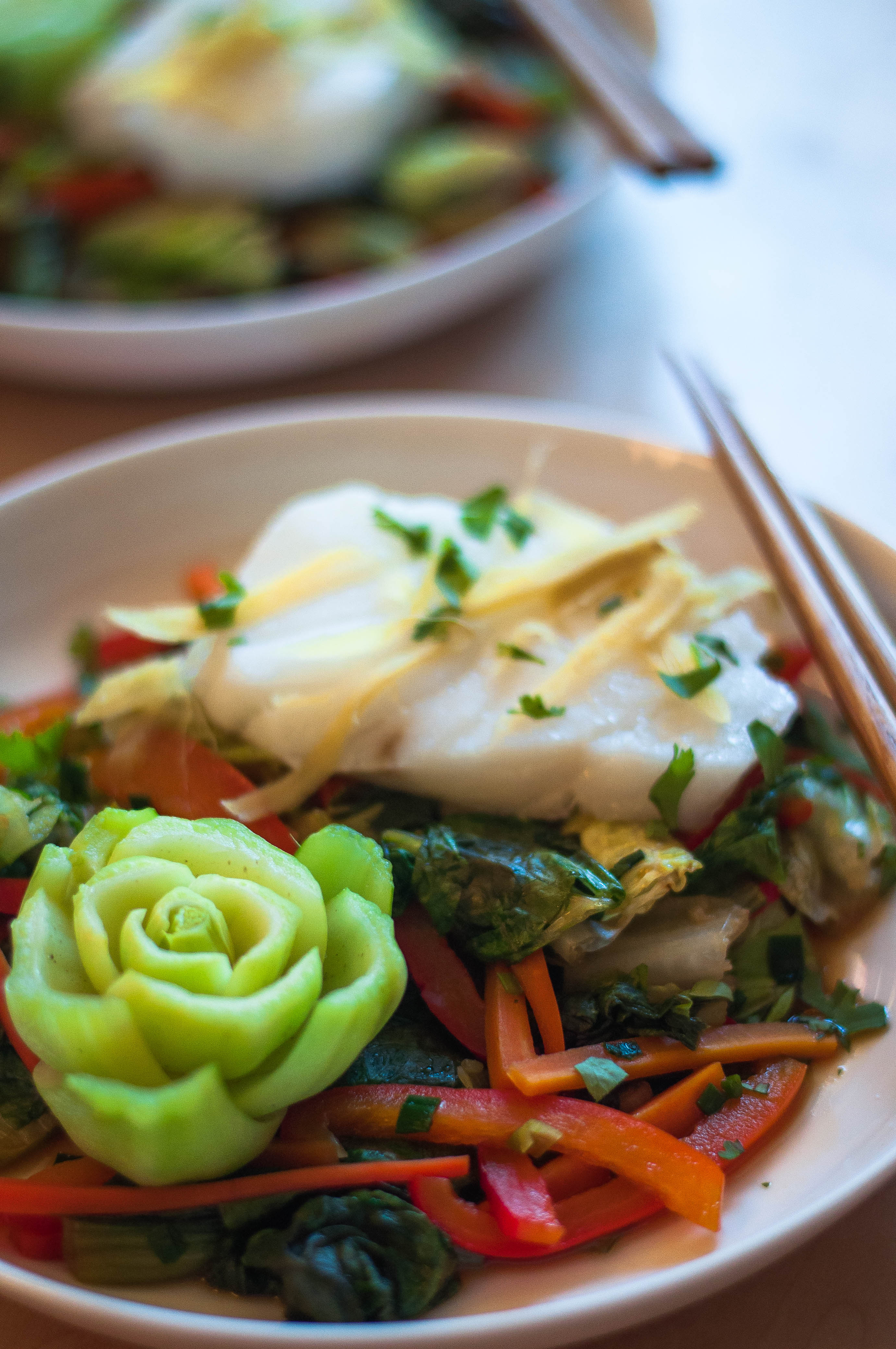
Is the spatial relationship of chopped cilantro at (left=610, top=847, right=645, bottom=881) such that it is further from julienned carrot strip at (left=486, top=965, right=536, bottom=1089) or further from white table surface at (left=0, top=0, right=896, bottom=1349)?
white table surface at (left=0, top=0, right=896, bottom=1349)

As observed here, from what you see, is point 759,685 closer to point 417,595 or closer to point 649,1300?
point 417,595

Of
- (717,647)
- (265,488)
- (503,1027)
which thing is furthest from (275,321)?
(503,1027)

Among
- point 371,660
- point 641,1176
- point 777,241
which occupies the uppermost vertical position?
point 777,241

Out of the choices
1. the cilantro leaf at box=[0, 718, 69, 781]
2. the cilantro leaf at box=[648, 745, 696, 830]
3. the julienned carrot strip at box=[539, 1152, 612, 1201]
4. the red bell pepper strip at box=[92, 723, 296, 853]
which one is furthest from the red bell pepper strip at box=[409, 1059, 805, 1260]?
the cilantro leaf at box=[0, 718, 69, 781]

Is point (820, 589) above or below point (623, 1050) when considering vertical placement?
above

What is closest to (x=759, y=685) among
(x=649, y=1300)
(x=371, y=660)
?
(x=371, y=660)

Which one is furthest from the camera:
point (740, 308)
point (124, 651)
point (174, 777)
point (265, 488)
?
point (740, 308)

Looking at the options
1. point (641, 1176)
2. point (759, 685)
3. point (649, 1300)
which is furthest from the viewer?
point (759, 685)

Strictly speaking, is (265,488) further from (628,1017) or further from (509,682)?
(628,1017)
